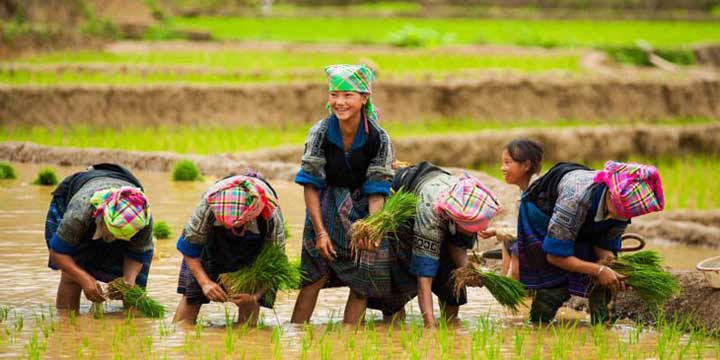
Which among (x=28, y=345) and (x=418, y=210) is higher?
(x=418, y=210)

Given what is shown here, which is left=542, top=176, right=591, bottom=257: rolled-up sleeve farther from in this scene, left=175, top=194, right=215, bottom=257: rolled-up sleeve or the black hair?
left=175, top=194, right=215, bottom=257: rolled-up sleeve

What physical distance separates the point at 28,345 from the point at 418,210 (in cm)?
192

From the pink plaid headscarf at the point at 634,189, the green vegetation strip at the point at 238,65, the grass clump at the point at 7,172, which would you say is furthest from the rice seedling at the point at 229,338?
the green vegetation strip at the point at 238,65

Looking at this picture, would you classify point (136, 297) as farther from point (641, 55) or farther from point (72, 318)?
point (641, 55)

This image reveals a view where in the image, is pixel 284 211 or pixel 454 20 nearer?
pixel 284 211

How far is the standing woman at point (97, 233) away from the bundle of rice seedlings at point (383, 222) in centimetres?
100

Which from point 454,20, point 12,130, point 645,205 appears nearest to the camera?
point 645,205

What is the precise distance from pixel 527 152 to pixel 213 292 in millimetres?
1784

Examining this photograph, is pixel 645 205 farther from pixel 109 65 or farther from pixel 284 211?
pixel 109 65

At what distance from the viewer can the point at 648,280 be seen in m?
6.01

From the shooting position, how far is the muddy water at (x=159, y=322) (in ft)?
17.3

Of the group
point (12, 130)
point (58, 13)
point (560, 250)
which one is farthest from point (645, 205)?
point (58, 13)

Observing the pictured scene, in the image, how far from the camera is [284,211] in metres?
9.19

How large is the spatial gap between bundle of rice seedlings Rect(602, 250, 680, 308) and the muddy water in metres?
0.20
